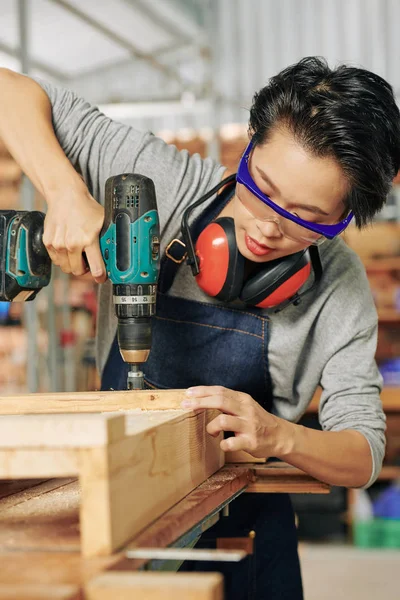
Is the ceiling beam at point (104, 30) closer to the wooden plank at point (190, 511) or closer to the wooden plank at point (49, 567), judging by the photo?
the wooden plank at point (190, 511)

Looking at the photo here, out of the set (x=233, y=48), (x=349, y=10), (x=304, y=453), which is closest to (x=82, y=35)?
(x=233, y=48)

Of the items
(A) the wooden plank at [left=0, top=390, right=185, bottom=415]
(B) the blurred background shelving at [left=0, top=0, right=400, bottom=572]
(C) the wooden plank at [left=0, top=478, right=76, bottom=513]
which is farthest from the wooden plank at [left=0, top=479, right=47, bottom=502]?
(B) the blurred background shelving at [left=0, top=0, right=400, bottom=572]

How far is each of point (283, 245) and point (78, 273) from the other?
0.43 m

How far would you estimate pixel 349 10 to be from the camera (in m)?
6.17

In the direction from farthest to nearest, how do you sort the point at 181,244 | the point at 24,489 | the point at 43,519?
1. the point at 181,244
2. the point at 24,489
3. the point at 43,519

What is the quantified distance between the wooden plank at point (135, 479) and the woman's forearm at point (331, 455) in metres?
0.24

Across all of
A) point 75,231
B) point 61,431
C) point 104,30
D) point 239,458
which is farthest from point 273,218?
point 104,30

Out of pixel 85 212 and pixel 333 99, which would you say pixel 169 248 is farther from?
pixel 333 99

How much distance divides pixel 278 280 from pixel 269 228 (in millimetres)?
148

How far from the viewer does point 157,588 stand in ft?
A: 2.23

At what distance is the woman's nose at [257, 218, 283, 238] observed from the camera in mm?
1502

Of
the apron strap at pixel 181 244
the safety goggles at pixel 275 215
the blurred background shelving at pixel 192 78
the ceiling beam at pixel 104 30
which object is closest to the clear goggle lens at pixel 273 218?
the safety goggles at pixel 275 215

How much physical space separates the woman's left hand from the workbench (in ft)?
0.14

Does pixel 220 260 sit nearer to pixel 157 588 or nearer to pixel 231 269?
pixel 231 269
